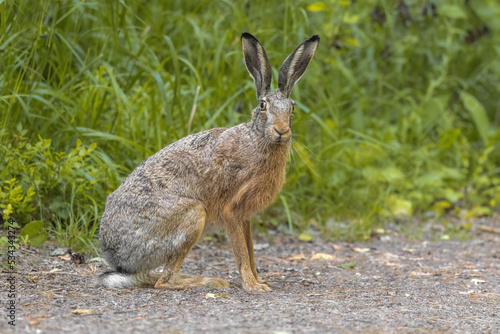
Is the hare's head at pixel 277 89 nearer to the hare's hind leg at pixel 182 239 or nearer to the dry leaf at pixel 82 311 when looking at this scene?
the hare's hind leg at pixel 182 239

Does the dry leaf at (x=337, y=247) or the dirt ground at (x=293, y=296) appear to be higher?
the dirt ground at (x=293, y=296)

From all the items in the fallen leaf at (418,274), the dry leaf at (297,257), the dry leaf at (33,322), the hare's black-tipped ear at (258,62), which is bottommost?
the dry leaf at (297,257)

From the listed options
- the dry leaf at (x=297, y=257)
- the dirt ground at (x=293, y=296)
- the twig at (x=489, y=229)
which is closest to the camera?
the dirt ground at (x=293, y=296)

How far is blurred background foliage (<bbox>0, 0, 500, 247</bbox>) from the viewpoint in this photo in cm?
499

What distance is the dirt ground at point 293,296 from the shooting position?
330 cm

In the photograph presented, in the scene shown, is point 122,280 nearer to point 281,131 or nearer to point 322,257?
point 281,131

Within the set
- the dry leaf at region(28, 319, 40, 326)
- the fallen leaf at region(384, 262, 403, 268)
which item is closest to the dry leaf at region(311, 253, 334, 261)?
the fallen leaf at region(384, 262, 403, 268)

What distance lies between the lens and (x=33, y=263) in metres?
4.47

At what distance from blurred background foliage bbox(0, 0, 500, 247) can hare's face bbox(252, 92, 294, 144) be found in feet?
2.67

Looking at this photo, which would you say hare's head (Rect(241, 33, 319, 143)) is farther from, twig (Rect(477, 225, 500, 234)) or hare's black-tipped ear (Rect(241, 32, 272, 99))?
twig (Rect(477, 225, 500, 234))

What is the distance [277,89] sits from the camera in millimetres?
4273

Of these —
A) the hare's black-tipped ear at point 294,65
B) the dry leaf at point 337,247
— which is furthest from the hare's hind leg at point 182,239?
the dry leaf at point 337,247

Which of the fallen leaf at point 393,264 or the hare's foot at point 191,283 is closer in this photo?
the hare's foot at point 191,283

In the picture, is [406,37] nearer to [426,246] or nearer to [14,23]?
[426,246]
